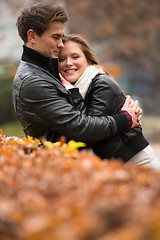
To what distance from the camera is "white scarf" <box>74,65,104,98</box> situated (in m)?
3.01

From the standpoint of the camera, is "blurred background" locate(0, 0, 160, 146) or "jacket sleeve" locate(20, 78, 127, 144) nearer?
"jacket sleeve" locate(20, 78, 127, 144)

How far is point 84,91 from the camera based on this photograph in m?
3.00

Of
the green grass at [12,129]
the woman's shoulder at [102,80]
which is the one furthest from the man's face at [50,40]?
the green grass at [12,129]

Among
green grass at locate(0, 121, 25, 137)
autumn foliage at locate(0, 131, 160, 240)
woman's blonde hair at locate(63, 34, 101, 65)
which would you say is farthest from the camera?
green grass at locate(0, 121, 25, 137)

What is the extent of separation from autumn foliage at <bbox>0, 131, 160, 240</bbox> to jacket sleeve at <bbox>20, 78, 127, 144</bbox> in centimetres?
86

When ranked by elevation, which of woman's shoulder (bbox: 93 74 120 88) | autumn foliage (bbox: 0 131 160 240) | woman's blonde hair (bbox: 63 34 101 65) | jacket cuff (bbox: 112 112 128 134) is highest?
woman's blonde hair (bbox: 63 34 101 65)

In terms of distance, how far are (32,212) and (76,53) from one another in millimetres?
2204

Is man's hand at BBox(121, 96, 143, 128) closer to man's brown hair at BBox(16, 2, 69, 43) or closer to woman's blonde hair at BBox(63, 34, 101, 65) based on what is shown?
woman's blonde hair at BBox(63, 34, 101, 65)

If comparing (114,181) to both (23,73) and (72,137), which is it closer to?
(72,137)

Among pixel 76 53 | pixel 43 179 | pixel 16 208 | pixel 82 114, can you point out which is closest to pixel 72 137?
pixel 82 114

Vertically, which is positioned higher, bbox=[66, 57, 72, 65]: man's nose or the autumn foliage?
bbox=[66, 57, 72, 65]: man's nose

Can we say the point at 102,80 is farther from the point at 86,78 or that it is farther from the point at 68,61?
the point at 68,61

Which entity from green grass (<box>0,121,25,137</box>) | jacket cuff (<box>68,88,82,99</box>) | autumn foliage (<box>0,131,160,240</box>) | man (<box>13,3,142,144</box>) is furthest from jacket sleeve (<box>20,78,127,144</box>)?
green grass (<box>0,121,25,137</box>)

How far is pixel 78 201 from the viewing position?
4.21 feet
